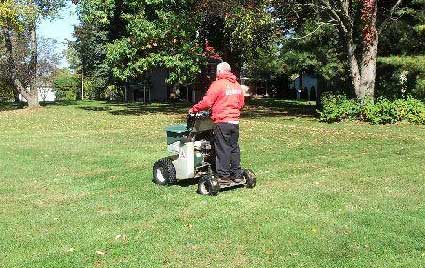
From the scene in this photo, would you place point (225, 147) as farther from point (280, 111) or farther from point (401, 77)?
point (280, 111)

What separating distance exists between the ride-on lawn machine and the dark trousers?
185 mm

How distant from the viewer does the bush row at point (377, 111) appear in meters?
A: 20.3

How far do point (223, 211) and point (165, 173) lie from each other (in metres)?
2.00

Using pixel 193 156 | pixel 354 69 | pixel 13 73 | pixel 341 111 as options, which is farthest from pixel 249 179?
pixel 13 73

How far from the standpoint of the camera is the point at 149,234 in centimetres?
673

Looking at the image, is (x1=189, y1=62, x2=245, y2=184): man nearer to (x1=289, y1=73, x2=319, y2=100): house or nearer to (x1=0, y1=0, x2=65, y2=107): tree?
(x1=0, y1=0, x2=65, y2=107): tree

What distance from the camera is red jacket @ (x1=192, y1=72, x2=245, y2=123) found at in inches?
336

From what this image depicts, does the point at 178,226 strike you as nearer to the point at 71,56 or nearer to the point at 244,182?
the point at 244,182

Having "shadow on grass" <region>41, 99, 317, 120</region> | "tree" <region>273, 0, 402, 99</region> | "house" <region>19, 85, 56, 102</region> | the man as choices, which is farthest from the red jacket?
"house" <region>19, 85, 56, 102</region>

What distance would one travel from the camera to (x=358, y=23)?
23562 millimetres

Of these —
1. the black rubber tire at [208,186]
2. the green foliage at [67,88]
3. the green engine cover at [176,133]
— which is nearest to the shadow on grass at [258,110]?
the green engine cover at [176,133]

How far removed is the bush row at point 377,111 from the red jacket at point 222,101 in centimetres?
1278

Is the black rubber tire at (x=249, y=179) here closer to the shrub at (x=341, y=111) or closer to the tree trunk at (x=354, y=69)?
the shrub at (x=341, y=111)

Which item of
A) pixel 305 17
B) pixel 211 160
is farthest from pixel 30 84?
pixel 211 160
